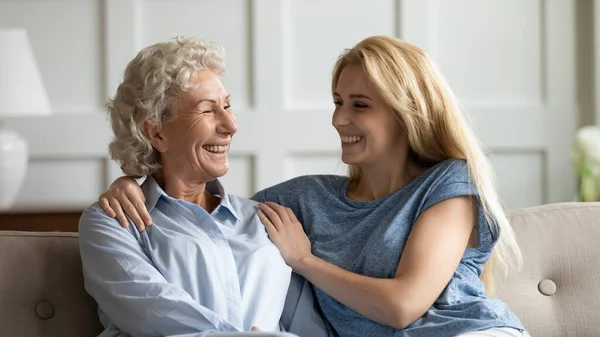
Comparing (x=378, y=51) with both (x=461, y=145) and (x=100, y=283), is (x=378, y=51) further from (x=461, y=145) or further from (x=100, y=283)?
(x=100, y=283)

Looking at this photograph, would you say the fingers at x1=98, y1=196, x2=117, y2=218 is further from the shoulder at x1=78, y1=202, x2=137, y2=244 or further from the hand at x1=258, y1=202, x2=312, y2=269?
the hand at x1=258, y1=202, x2=312, y2=269

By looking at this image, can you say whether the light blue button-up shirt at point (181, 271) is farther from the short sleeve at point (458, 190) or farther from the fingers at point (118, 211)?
the short sleeve at point (458, 190)

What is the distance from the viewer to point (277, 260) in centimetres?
202

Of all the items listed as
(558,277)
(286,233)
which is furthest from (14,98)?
(558,277)

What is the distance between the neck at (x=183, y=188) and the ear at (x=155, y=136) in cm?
6

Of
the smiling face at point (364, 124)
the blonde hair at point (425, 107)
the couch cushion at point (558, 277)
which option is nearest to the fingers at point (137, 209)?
the smiling face at point (364, 124)

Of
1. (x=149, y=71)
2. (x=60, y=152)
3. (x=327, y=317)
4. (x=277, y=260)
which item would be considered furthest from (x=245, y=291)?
(x=60, y=152)

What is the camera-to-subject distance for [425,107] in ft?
6.75

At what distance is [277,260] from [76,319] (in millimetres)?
491

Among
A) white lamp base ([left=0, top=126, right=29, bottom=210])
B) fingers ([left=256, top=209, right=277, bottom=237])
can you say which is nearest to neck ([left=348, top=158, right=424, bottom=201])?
fingers ([left=256, top=209, right=277, bottom=237])

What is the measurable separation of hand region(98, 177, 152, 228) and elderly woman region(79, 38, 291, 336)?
0.06 feet

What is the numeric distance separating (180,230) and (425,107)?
638mm

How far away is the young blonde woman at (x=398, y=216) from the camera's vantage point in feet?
6.30

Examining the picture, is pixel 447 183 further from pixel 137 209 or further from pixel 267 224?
pixel 137 209
